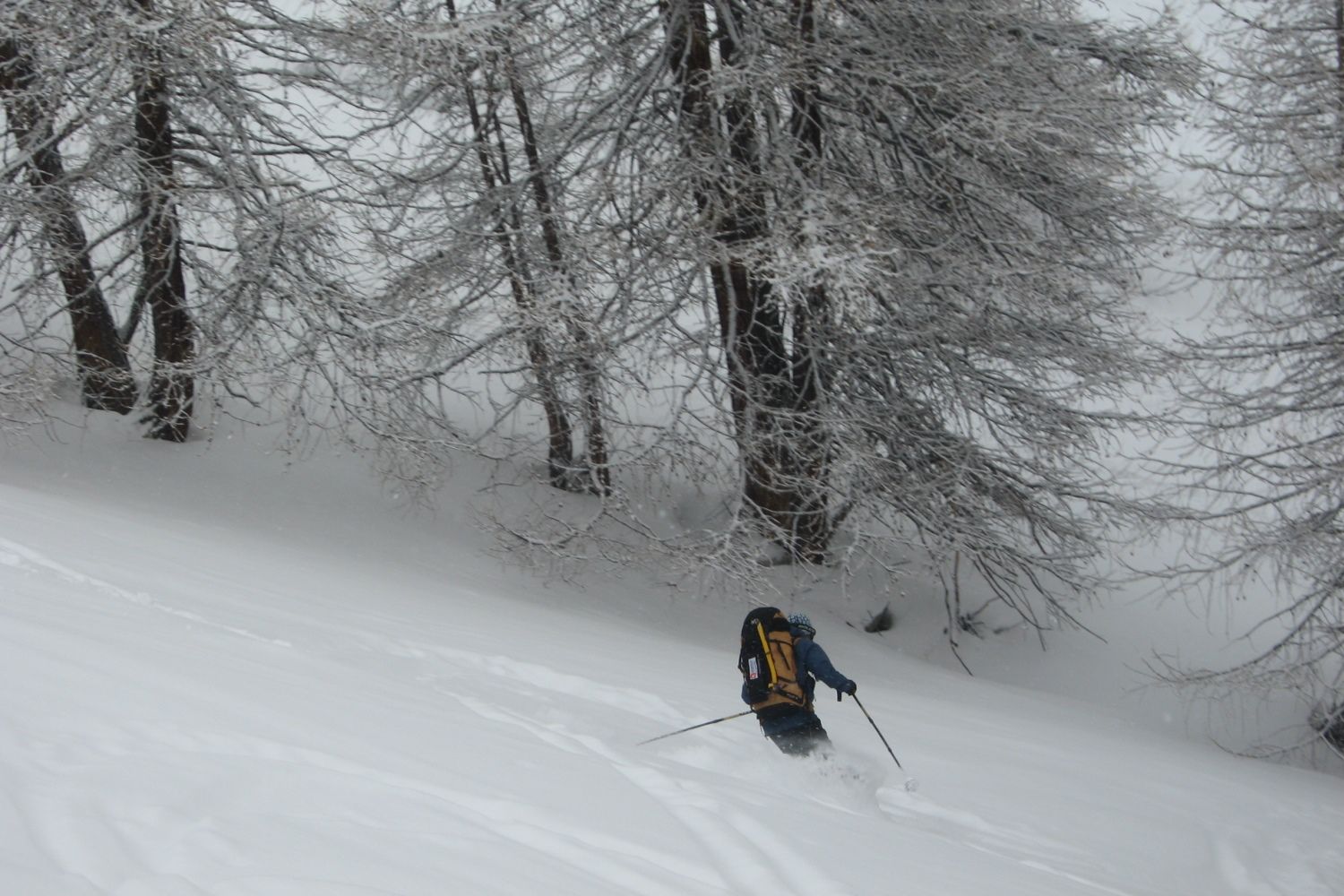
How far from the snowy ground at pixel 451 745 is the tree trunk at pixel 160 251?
1.95ft

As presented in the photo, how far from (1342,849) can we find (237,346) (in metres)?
9.27

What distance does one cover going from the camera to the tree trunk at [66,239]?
10.0m

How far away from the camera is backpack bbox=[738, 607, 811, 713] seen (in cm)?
621

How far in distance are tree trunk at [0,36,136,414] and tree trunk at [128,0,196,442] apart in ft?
1.31

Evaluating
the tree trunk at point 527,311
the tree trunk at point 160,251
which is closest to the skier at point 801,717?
the tree trunk at point 527,311

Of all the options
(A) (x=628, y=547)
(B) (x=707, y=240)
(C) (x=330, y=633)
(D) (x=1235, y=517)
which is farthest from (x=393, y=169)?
(D) (x=1235, y=517)

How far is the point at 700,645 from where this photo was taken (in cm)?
1048

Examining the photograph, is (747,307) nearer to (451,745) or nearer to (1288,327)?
(1288,327)

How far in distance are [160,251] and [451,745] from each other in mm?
8101

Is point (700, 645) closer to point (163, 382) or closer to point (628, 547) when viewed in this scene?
point (628, 547)

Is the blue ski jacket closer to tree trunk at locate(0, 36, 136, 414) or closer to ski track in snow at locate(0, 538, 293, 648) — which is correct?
ski track in snow at locate(0, 538, 293, 648)

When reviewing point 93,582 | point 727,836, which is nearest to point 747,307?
point 93,582

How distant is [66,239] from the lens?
10703 mm

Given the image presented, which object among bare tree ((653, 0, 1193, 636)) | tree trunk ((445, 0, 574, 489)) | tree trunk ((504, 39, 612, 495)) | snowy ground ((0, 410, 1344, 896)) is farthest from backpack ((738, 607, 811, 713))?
tree trunk ((445, 0, 574, 489))
